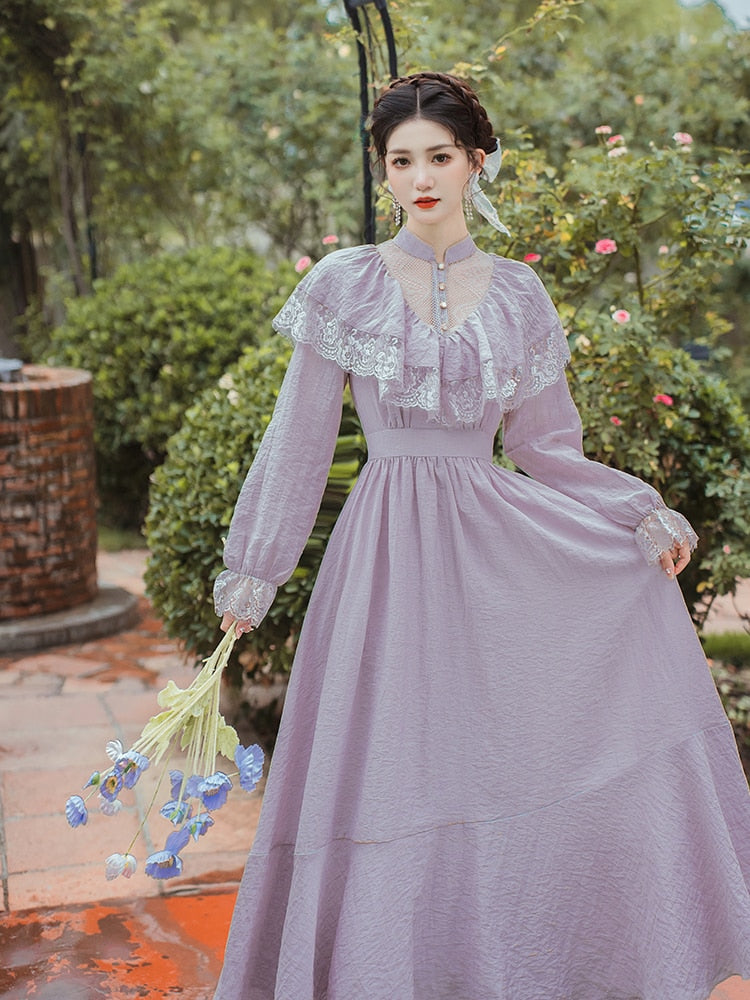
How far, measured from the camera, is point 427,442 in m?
2.18

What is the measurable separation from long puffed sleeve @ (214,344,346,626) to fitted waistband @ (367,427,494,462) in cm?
11

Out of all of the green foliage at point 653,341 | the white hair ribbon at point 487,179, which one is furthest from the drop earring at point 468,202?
the green foliage at point 653,341

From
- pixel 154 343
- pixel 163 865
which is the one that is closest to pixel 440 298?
pixel 163 865

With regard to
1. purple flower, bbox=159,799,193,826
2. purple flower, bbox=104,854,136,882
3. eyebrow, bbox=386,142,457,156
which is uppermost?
eyebrow, bbox=386,142,457,156

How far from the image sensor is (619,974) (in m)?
2.10

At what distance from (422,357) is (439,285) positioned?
0.18 meters

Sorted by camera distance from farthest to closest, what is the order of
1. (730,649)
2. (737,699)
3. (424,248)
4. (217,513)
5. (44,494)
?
(44,494) < (730,649) < (737,699) < (217,513) < (424,248)

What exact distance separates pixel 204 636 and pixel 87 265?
19.3 feet

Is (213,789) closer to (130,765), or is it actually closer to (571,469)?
(130,765)

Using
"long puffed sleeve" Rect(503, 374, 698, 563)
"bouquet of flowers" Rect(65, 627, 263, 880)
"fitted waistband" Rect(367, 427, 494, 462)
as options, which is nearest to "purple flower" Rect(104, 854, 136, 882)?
"bouquet of flowers" Rect(65, 627, 263, 880)

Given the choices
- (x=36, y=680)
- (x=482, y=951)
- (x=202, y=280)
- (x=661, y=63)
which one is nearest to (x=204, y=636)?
(x=36, y=680)

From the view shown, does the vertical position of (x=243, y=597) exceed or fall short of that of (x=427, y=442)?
it falls short

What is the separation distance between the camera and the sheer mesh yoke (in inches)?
85.6

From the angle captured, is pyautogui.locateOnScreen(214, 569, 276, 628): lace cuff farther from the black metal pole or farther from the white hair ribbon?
the black metal pole
